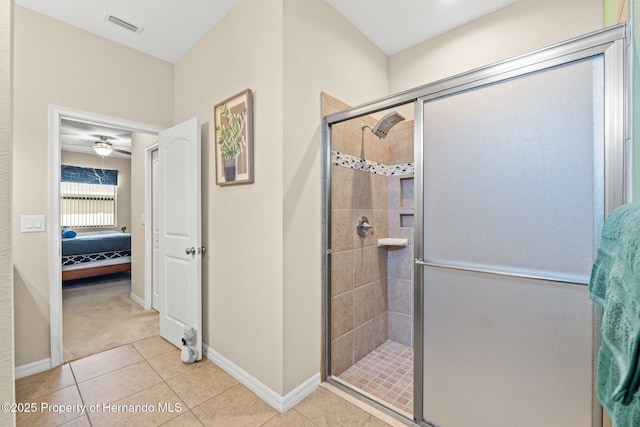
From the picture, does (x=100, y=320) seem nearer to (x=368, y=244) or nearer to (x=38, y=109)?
(x=38, y=109)

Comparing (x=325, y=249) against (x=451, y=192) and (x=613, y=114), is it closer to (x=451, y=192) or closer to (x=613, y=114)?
(x=451, y=192)

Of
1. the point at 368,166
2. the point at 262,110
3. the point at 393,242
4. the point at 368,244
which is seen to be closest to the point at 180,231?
the point at 262,110

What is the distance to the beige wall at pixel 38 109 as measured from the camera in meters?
2.10

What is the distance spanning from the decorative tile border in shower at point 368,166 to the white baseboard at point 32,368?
2784 mm

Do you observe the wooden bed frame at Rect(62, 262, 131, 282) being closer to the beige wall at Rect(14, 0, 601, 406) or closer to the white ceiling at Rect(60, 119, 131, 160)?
the white ceiling at Rect(60, 119, 131, 160)

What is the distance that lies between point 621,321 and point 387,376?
6.32 ft

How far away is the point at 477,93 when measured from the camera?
4.50 feet

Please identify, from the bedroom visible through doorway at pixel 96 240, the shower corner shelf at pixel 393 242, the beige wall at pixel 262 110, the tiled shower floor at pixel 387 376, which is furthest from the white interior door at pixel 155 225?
the shower corner shelf at pixel 393 242

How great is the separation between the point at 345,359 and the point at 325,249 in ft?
3.14

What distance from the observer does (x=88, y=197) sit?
6.66 metres

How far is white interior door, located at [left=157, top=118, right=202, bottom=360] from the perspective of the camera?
235 centimetres

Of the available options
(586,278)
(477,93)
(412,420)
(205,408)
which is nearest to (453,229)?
(586,278)

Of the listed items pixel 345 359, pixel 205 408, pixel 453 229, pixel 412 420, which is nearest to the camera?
pixel 453 229

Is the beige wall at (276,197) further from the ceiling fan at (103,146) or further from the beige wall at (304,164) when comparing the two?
the ceiling fan at (103,146)
